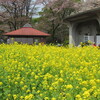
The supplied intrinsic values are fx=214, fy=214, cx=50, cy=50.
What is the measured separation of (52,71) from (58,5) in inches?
1049

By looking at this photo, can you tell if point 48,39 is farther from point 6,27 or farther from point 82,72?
point 82,72

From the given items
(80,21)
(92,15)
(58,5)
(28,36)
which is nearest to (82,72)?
(92,15)

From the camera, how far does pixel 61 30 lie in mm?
30781

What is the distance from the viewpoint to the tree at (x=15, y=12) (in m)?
30.8

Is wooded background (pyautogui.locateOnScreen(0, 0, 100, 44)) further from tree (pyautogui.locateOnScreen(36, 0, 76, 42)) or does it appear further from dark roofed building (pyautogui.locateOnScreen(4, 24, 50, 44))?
dark roofed building (pyautogui.locateOnScreen(4, 24, 50, 44))

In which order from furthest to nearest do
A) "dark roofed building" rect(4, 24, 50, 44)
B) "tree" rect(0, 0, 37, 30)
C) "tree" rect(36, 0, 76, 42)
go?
1. "tree" rect(0, 0, 37, 30)
2. "tree" rect(36, 0, 76, 42)
3. "dark roofed building" rect(4, 24, 50, 44)

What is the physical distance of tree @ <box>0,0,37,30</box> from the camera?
101 feet

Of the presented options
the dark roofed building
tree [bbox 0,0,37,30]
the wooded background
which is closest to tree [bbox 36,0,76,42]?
the wooded background

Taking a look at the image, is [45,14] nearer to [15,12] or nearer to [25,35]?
[15,12]

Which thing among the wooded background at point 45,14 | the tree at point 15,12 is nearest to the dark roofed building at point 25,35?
the wooded background at point 45,14

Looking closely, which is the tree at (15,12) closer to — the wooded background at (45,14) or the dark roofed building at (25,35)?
the wooded background at (45,14)

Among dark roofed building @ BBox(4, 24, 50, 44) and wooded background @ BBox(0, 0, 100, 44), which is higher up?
wooded background @ BBox(0, 0, 100, 44)

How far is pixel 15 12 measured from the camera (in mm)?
31594

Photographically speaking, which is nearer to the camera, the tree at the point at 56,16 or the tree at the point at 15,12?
the tree at the point at 56,16
